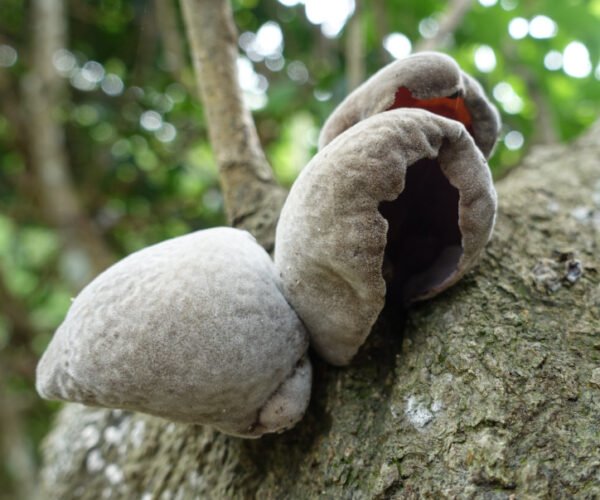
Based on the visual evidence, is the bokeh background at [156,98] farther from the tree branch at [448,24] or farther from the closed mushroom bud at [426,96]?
the closed mushroom bud at [426,96]

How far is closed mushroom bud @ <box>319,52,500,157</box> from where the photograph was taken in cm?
86

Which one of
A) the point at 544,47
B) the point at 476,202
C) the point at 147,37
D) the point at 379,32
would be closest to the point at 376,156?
the point at 476,202

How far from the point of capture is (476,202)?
78 cm

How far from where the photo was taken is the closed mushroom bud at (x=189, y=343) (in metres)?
0.74

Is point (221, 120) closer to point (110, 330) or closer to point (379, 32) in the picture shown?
point (110, 330)

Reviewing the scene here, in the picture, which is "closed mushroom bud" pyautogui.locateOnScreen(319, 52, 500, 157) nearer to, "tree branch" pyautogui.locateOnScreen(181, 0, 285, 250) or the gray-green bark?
the gray-green bark

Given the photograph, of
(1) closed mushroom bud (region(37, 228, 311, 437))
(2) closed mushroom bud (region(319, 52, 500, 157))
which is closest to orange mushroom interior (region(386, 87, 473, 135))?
(2) closed mushroom bud (region(319, 52, 500, 157))

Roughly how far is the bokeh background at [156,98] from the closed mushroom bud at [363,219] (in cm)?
121

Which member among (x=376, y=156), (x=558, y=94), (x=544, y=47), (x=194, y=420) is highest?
(x=376, y=156)

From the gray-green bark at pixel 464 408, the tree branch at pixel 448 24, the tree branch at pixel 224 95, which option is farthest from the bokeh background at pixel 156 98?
the gray-green bark at pixel 464 408

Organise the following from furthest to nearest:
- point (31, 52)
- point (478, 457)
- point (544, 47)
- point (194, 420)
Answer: point (31, 52)
point (544, 47)
point (194, 420)
point (478, 457)

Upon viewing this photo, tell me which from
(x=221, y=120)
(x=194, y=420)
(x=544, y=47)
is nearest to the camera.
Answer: (x=194, y=420)

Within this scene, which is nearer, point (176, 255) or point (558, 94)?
point (176, 255)

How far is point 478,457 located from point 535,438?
0.25 feet
